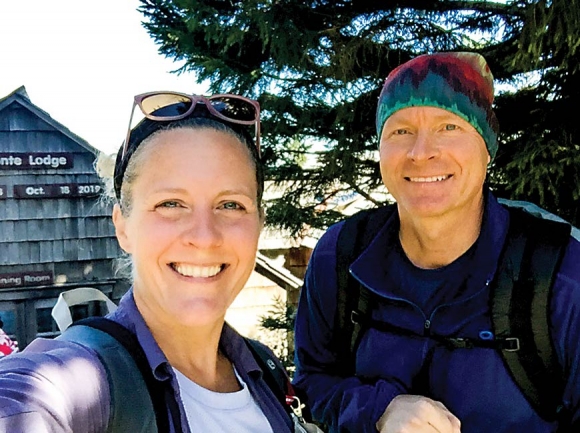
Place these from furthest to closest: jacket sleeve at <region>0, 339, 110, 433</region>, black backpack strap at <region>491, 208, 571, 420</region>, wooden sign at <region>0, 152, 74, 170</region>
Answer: wooden sign at <region>0, 152, 74, 170</region>, black backpack strap at <region>491, 208, 571, 420</region>, jacket sleeve at <region>0, 339, 110, 433</region>

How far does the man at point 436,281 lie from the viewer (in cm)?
177

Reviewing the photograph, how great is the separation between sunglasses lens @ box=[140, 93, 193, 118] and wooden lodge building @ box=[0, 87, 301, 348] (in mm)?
5477

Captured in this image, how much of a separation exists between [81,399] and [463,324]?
1.24m

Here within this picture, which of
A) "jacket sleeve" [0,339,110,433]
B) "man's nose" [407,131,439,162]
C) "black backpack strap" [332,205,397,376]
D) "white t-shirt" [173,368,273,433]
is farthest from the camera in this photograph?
"black backpack strap" [332,205,397,376]

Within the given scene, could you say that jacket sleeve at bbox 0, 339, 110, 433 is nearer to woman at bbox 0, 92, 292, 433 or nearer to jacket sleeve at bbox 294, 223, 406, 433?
woman at bbox 0, 92, 292, 433

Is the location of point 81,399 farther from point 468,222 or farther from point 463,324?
point 468,222

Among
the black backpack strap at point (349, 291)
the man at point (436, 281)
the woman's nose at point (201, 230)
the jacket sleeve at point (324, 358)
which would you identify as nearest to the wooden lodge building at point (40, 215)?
the jacket sleeve at point (324, 358)

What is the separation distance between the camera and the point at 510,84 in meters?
4.43

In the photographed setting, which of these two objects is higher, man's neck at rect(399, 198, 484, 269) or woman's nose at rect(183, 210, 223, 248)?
woman's nose at rect(183, 210, 223, 248)

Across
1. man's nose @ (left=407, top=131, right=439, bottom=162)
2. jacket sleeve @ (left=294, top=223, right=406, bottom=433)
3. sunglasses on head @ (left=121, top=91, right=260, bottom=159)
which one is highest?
sunglasses on head @ (left=121, top=91, right=260, bottom=159)

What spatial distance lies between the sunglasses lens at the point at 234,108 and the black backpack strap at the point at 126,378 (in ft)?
2.02

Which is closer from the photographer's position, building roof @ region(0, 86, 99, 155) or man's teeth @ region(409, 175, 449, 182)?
man's teeth @ region(409, 175, 449, 182)

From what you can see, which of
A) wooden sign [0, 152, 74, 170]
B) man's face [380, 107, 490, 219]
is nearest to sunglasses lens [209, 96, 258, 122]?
man's face [380, 107, 490, 219]

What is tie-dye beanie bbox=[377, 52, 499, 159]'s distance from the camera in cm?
196
